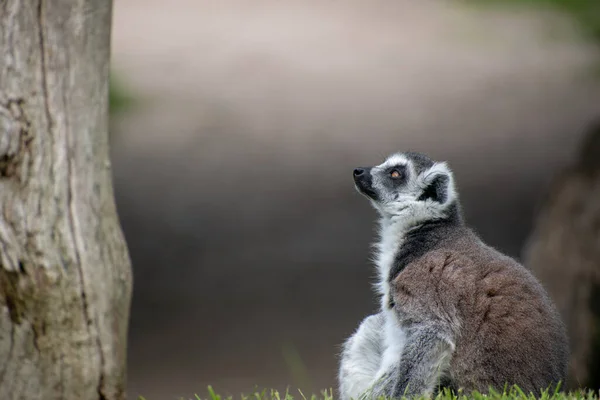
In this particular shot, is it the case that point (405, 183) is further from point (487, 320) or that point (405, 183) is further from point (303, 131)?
point (303, 131)

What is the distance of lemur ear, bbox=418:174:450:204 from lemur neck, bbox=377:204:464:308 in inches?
3.0

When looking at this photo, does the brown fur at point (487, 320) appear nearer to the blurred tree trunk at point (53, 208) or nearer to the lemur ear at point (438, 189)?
the lemur ear at point (438, 189)

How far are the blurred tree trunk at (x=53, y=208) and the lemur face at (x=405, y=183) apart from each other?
4.73 feet

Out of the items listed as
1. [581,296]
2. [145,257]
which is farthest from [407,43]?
[581,296]

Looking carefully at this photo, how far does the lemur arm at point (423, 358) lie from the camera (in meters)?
4.02

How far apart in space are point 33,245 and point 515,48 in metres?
12.5

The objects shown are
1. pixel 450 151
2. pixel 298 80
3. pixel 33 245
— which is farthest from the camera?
pixel 298 80

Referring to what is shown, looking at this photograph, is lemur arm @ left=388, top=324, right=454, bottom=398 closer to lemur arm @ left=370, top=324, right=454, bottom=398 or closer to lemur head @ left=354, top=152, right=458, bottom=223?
lemur arm @ left=370, top=324, right=454, bottom=398

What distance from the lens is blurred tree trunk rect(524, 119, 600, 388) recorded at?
7164 millimetres

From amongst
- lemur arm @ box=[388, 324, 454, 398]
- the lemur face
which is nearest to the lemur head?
the lemur face

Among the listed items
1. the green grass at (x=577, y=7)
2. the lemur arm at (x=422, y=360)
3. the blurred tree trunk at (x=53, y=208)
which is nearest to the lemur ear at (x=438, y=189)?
the lemur arm at (x=422, y=360)

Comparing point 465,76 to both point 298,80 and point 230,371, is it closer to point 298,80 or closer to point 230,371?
point 298,80

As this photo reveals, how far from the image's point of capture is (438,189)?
464cm

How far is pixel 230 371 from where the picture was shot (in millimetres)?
10156
